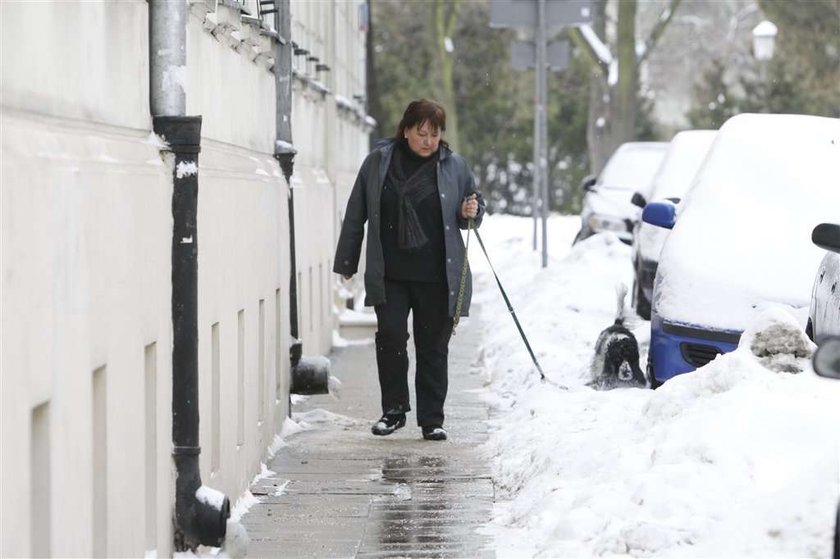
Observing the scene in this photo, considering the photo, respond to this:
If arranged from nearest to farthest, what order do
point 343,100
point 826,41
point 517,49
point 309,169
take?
1. point 309,169
2. point 343,100
3. point 517,49
4. point 826,41

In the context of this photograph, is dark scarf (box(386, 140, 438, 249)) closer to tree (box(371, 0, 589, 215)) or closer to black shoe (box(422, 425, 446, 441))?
black shoe (box(422, 425, 446, 441))

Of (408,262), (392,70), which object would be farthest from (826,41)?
(408,262)

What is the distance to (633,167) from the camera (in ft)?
80.9

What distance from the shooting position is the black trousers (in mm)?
10133

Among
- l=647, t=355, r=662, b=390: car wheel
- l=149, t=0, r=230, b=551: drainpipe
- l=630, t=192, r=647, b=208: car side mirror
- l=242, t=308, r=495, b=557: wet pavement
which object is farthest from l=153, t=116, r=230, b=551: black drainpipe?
l=630, t=192, r=647, b=208: car side mirror

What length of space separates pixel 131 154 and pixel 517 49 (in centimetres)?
1516

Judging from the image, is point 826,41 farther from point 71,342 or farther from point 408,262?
point 71,342

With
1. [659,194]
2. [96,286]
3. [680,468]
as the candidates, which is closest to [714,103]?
[659,194]

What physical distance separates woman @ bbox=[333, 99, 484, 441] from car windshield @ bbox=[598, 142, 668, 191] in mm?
13800

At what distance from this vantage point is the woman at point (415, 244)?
32.7 ft

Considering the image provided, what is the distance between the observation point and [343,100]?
749 inches

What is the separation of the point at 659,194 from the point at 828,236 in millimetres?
9889

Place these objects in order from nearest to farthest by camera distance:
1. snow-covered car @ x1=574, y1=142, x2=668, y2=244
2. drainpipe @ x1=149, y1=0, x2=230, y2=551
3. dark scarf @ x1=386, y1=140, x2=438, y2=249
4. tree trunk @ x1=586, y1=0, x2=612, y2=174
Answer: drainpipe @ x1=149, y1=0, x2=230, y2=551 < dark scarf @ x1=386, y1=140, x2=438, y2=249 < snow-covered car @ x1=574, y1=142, x2=668, y2=244 < tree trunk @ x1=586, y1=0, x2=612, y2=174

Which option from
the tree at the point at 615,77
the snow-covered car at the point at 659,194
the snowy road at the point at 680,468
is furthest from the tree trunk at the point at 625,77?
the snowy road at the point at 680,468
